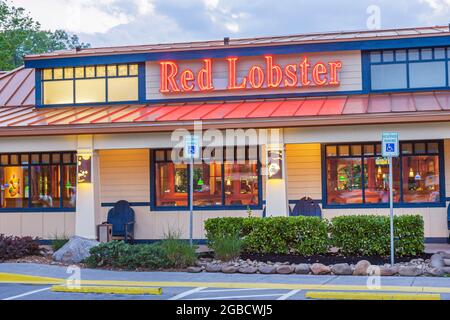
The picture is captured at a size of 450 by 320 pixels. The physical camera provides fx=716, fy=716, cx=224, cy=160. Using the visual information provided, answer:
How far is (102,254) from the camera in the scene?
1597 centimetres

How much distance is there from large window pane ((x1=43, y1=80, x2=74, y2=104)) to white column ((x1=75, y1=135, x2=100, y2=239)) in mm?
3003

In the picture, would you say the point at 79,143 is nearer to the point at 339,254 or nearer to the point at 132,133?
the point at 132,133

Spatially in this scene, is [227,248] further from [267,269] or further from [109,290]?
[109,290]

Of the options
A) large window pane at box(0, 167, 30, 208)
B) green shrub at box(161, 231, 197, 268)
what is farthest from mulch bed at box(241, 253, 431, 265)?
large window pane at box(0, 167, 30, 208)

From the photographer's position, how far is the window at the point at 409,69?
2011 centimetres

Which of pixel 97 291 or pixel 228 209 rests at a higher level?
pixel 228 209

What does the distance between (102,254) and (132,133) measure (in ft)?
15.3

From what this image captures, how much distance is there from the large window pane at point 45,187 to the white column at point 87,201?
6.11 ft

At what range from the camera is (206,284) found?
13.6m

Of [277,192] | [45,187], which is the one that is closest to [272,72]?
[277,192]

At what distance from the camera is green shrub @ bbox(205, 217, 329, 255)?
1617cm

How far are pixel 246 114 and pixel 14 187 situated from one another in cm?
784
